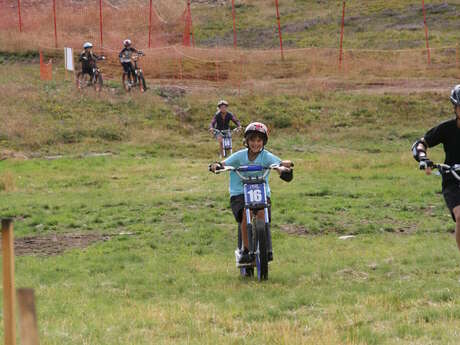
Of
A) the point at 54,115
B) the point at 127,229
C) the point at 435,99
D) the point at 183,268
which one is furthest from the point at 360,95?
the point at 183,268

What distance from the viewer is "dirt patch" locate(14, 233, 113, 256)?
1209cm

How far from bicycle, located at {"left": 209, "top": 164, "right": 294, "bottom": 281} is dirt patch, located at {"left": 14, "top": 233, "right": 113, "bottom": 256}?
144 inches

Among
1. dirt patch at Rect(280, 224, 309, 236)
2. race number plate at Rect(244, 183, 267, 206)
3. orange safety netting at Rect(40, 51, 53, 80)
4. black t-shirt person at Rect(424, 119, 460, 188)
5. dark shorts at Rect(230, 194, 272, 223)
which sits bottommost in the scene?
dirt patch at Rect(280, 224, 309, 236)

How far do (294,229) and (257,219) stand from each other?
13.2ft

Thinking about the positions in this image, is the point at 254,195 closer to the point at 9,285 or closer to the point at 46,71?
the point at 9,285

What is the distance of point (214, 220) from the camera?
13953mm

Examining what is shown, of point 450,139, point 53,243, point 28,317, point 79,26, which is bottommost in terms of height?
point 53,243

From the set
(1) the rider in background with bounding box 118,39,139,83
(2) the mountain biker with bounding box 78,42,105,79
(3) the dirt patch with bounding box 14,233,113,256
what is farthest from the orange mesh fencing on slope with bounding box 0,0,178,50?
(3) the dirt patch with bounding box 14,233,113,256

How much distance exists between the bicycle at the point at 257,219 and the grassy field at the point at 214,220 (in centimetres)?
26

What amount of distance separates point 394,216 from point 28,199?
7198mm

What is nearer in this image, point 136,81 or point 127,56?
point 127,56

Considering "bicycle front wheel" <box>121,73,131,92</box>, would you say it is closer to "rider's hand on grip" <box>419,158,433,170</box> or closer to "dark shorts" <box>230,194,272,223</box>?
"dark shorts" <box>230,194,272,223</box>

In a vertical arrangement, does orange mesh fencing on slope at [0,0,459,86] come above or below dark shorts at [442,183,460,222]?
above

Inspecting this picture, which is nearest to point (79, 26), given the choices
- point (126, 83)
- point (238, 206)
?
point (126, 83)
